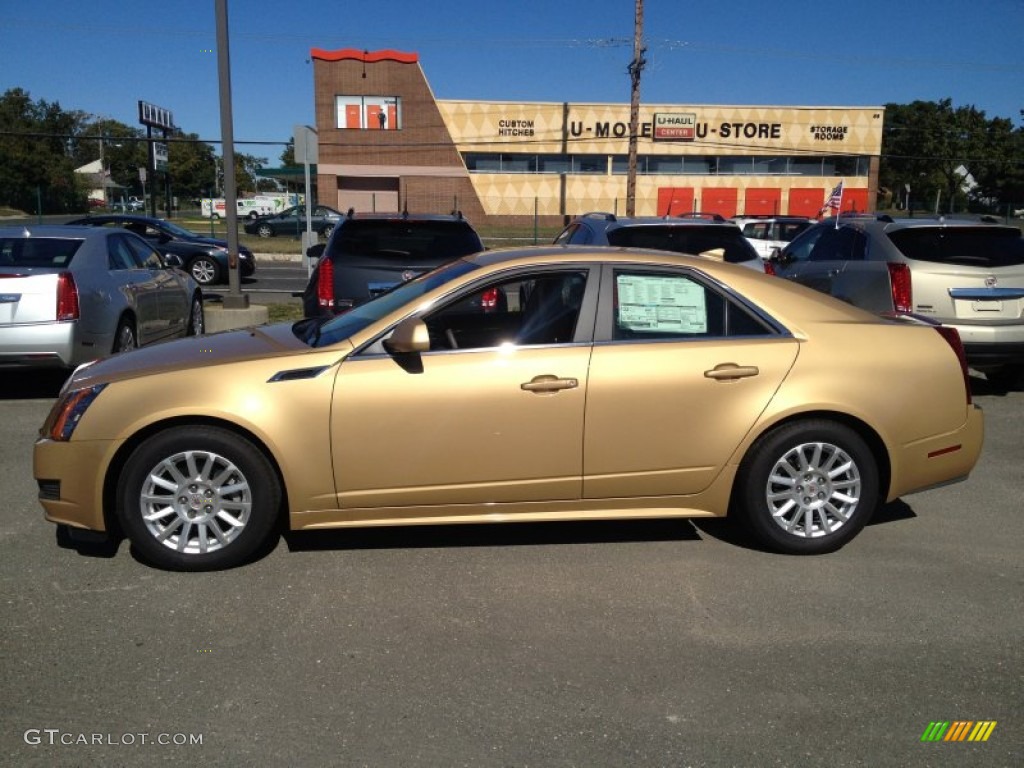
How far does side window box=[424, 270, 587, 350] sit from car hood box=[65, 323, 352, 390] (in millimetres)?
549

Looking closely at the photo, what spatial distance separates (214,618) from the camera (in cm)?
392

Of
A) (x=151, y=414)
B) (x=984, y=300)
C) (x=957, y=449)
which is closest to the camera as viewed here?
(x=151, y=414)

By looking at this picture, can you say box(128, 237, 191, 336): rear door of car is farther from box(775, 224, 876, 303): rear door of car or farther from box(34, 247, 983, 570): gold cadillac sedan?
box(775, 224, 876, 303): rear door of car

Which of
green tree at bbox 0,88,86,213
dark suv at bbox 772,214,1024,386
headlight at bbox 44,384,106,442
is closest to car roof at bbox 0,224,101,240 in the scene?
headlight at bbox 44,384,106,442

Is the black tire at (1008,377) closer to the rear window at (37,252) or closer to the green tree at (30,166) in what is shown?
the rear window at (37,252)

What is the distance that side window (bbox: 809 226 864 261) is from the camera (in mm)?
9049

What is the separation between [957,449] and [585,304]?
2218 millimetres

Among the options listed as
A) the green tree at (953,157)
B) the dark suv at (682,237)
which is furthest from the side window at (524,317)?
the green tree at (953,157)

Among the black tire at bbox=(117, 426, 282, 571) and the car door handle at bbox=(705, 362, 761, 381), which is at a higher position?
the car door handle at bbox=(705, 362, 761, 381)

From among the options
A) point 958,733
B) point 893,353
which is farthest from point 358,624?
point 893,353

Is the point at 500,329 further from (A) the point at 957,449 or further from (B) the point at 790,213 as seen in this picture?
(B) the point at 790,213

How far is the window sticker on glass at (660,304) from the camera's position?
15.3 feet

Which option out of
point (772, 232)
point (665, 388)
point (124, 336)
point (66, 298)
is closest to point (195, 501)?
point (665, 388)

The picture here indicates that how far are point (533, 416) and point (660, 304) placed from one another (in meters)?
0.96
